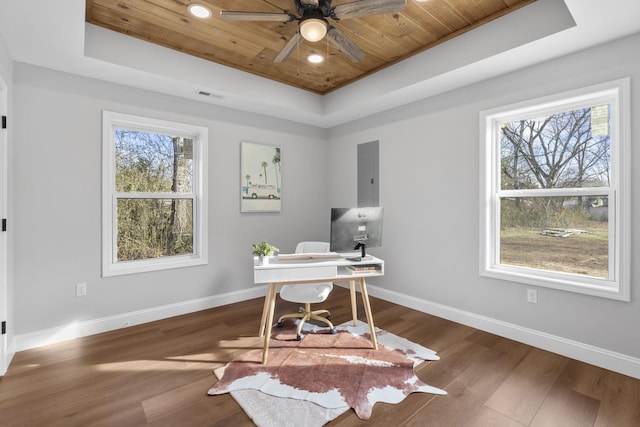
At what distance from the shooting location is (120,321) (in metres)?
3.17

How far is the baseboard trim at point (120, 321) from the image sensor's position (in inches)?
109

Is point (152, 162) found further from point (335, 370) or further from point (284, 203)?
point (335, 370)

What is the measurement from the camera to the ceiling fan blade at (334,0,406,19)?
186 cm

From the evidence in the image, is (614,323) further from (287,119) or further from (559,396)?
(287,119)

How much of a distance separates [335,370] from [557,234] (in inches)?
89.8

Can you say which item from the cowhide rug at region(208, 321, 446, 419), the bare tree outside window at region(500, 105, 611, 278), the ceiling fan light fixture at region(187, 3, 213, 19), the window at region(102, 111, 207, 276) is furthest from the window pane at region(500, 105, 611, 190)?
the window at region(102, 111, 207, 276)

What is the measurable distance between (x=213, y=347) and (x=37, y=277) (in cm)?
168

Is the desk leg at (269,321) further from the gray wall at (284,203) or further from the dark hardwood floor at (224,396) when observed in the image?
the gray wall at (284,203)

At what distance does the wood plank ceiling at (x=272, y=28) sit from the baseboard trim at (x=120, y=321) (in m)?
2.70

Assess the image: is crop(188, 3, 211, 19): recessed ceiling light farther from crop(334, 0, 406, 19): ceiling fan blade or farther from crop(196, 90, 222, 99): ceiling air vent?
crop(334, 0, 406, 19): ceiling fan blade

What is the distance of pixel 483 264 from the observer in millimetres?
3135

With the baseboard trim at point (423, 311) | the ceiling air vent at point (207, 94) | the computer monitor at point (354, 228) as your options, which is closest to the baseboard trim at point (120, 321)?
the baseboard trim at point (423, 311)

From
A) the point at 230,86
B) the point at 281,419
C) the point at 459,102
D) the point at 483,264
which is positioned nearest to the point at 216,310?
the point at 281,419

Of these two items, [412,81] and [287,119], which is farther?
[287,119]
